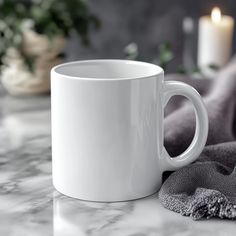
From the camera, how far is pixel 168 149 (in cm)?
72

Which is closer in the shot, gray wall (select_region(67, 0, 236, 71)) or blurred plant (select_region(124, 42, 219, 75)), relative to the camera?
blurred plant (select_region(124, 42, 219, 75))

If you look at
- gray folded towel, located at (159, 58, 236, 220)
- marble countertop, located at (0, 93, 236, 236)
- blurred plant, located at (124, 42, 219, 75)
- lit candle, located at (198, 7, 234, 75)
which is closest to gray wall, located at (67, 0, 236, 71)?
lit candle, located at (198, 7, 234, 75)

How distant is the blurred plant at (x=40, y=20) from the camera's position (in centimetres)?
110

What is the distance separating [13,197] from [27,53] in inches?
19.8

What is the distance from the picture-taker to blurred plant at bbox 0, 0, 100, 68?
43.2 inches

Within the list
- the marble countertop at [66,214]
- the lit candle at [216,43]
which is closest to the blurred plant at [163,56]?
the lit candle at [216,43]

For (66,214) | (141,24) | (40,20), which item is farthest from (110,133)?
(141,24)

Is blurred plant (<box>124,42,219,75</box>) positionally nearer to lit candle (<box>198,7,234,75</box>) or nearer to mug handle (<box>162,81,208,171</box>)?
lit candle (<box>198,7,234,75</box>)

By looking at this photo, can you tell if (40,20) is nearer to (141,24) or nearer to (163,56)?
(163,56)

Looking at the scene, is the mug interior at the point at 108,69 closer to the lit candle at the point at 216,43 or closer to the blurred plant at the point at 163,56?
the blurred plant at the point at 163,56

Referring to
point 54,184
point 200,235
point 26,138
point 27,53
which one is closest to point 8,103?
point 27,53

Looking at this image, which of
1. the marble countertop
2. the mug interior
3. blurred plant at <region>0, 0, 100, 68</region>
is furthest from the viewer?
blurred plant at <region>0, 0, 100, 68</region>

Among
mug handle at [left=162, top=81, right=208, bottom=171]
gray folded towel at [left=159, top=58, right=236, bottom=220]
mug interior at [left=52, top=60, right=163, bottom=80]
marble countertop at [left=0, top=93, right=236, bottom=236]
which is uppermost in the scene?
mug interior at [left=52, top=60, right=163, bottom=80]

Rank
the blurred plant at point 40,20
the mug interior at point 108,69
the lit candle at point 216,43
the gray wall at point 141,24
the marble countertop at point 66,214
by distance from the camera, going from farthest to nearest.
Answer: the gray wall at point 141,24 → the lit candle at point 216,43 → the blurred plant at point 40,20 → the mug interior at point 108,69 → the marble countertop at point 66,214
